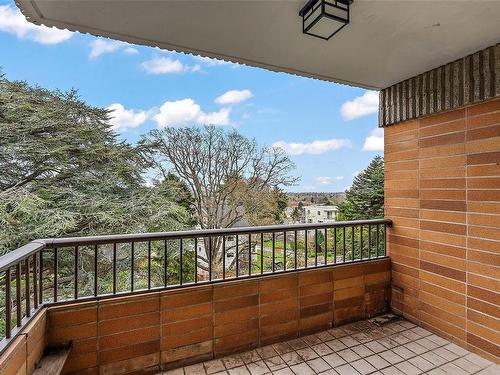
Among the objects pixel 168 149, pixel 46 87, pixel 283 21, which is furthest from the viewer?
pixel 168 149

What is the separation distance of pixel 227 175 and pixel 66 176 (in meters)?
4.03

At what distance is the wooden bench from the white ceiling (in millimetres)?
2142

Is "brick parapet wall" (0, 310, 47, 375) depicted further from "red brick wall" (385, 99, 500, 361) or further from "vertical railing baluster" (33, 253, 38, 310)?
"red brick wall" (385, 99, 500, 361)

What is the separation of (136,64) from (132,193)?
3.95m

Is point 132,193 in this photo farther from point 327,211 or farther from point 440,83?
point 440,83

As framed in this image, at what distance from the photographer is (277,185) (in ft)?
28.0

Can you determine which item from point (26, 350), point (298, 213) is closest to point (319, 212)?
point (298, 213)

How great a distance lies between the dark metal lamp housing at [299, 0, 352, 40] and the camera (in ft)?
5.02

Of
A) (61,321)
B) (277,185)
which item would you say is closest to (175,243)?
(277,185)

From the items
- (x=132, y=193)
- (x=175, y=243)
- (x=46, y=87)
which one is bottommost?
(x=175, y=243)

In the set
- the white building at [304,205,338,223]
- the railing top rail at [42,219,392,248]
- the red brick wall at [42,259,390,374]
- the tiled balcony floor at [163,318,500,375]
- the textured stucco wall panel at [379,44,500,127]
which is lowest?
the tiled balcony floor at [163,318,500,375]

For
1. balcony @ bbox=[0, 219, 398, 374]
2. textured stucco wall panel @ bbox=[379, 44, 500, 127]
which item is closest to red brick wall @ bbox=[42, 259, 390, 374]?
balcony @ bbox=[0, 219, 398, 374]

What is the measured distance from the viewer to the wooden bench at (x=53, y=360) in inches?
63.6

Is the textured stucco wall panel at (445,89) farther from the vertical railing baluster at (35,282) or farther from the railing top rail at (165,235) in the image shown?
the vertical railing baluster at (35,282)
